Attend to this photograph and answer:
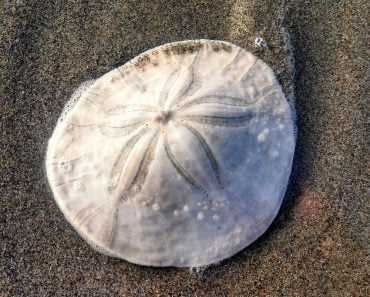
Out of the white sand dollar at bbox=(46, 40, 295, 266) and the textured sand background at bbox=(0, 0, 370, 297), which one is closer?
the white sand dollar at bbox=(46, 40, 295, 266)

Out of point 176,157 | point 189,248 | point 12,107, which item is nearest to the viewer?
point 176,157

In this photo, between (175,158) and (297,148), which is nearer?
(175,158)

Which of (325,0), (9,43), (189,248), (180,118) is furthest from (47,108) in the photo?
(325,0)

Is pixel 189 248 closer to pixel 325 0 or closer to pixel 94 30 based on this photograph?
pixel 94 30

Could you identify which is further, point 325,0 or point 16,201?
point 325,0

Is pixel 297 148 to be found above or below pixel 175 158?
below

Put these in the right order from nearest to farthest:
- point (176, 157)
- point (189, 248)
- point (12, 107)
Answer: point (176, 157) → point (189, 248) → point (12, 107)
